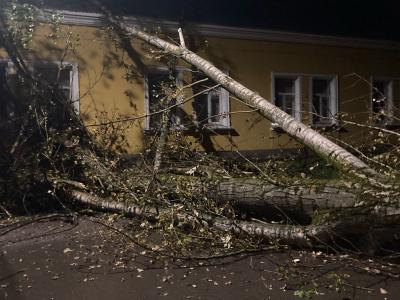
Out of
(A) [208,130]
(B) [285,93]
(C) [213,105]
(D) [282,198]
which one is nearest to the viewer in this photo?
(D) [282,198]

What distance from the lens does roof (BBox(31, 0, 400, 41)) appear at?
1289 centimetres

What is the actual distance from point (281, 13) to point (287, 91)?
2.24 meters

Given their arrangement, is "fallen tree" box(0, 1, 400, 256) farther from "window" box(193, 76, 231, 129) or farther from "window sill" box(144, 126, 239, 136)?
"window" box(193, 76, 231, 129)

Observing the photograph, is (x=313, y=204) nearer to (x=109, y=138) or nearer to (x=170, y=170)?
(x=170, y=170)

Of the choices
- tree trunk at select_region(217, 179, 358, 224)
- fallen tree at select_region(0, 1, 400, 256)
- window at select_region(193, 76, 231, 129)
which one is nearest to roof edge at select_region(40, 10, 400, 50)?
window at select_region(193, 76, 231, 129)

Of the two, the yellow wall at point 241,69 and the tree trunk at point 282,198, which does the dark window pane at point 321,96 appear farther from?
the tree trunk at point 282,198

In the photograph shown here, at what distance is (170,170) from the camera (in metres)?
8.10

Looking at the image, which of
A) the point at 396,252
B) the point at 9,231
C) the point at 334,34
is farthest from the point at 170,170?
the point at 334,34

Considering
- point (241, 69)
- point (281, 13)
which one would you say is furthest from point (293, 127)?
point (281, 13)

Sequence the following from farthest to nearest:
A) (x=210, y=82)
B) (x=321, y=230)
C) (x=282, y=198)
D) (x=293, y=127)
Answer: (x=210, y=82) < (x=293, y=127) < (x=282, y=198) < (x=321, y=230)

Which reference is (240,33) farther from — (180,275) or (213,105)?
(180,275)

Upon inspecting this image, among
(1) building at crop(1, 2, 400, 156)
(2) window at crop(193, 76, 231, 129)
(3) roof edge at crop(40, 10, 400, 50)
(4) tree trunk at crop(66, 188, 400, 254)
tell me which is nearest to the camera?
(4) tree trunk at crop(66, 188, 400, 254)

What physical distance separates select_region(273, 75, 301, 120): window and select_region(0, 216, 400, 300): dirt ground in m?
9.41

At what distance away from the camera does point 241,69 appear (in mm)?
14164
